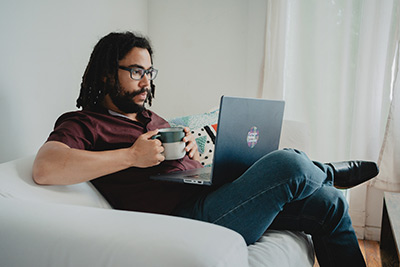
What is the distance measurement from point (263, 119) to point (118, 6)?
4.58 feet

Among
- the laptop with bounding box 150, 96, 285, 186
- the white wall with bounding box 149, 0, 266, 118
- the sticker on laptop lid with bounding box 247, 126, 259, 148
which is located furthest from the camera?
the white wall with bounding box 149, 0, 266, 118

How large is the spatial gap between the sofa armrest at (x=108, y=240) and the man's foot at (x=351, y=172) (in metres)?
0.81

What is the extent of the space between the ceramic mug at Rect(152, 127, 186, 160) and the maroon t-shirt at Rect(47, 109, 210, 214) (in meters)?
0.12

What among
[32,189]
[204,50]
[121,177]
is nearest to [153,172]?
[121,177]

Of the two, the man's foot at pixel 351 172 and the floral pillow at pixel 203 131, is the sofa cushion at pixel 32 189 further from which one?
the man's foot at pixel 351 172

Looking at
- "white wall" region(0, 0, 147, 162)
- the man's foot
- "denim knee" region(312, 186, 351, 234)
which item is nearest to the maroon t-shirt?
"white wall" region(0, 0, 147, 162)

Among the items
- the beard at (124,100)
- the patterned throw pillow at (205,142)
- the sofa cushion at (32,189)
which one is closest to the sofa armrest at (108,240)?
the sofa cushion at (32,189)

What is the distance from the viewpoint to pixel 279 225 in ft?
4.24

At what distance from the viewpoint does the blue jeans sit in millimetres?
1065

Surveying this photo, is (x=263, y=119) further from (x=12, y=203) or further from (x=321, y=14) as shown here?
(x=321, y=14)

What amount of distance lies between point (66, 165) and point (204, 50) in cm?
177

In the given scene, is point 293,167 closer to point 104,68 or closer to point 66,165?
point 66,165

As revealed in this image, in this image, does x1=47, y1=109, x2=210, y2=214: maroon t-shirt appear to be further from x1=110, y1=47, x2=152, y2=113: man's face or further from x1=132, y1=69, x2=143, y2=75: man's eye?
x1=132, y1=69, x2=143, y2=75: man's eye

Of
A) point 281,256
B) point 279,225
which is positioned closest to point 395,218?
point 279,225
